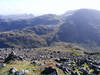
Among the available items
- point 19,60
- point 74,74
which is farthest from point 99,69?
point 19,60

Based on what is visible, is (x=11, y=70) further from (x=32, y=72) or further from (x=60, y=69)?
(x=60, y=69)

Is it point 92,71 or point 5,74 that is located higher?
point 5,74

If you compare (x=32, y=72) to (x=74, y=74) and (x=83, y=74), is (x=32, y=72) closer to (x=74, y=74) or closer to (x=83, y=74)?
(x=74, y=74)

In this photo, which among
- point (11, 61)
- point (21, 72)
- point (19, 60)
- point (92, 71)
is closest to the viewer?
point (21, 72)

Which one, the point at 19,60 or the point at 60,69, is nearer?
the point at 60,69

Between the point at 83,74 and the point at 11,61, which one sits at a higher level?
the point at 11,61

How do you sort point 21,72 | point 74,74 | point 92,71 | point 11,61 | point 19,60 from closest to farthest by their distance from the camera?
point 21,72 → point 74,74 → point 92,71 → point 11,61 → point 19,60

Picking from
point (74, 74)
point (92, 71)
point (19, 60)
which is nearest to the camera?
point (74, 74)

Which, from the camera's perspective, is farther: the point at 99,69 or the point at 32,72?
the point at 99,69

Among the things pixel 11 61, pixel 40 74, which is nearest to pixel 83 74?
pixel 40 74
